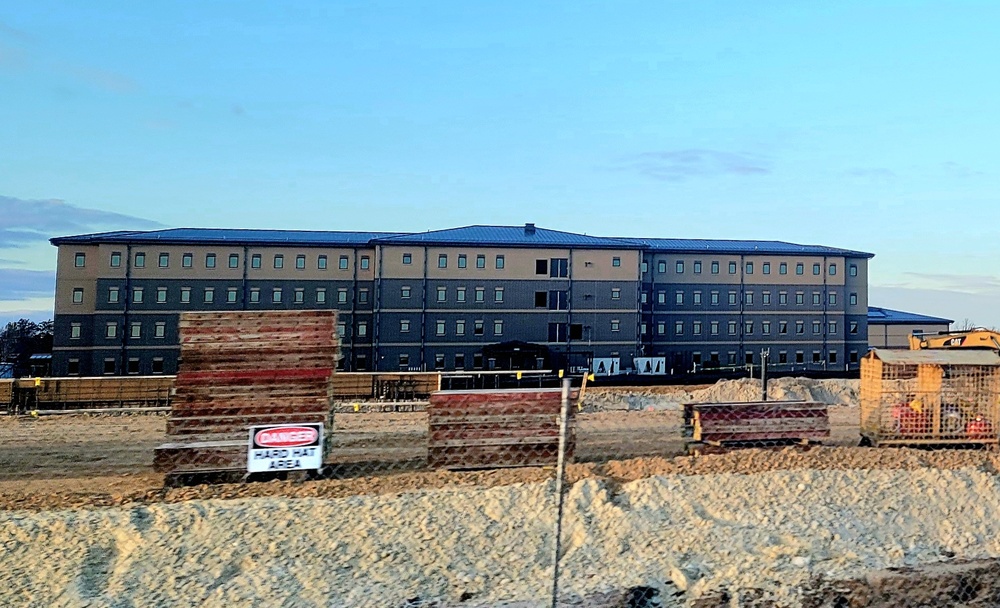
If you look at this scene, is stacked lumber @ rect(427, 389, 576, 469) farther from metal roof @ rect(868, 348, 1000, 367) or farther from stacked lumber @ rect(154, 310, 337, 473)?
metal roof @ rect(868, 348, 1000, 367)

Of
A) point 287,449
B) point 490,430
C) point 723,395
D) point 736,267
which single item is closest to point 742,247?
point 736,267

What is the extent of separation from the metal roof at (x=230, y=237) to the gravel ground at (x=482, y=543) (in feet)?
139

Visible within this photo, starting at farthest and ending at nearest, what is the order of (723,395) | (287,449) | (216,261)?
(216,261)
(723,395)
(287,449)

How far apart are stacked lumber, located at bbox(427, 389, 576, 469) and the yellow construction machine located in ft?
42.3

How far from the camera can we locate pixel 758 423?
52.6ft

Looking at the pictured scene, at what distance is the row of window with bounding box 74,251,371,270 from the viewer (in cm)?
4841

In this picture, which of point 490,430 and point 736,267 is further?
point 736,267

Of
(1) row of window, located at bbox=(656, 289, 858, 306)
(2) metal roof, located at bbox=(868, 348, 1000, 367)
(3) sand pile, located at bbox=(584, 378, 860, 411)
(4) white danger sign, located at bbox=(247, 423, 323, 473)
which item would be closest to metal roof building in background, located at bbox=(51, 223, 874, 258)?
(1) row of window, located at bbox=(656, 289, 858, 306)

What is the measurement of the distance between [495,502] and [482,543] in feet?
Result: 4.20

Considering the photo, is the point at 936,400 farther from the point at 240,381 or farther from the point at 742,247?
the point at 742,247

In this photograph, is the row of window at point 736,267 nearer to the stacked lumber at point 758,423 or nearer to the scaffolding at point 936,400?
the scaffolding at point 936,400

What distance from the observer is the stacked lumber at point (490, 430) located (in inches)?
502

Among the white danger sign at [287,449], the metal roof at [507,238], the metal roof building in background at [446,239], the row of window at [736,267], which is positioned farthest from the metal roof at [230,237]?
Answer: the white danger sign at [287,449]

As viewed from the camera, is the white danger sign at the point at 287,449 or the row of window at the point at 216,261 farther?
the row of window at the point at 216,261
